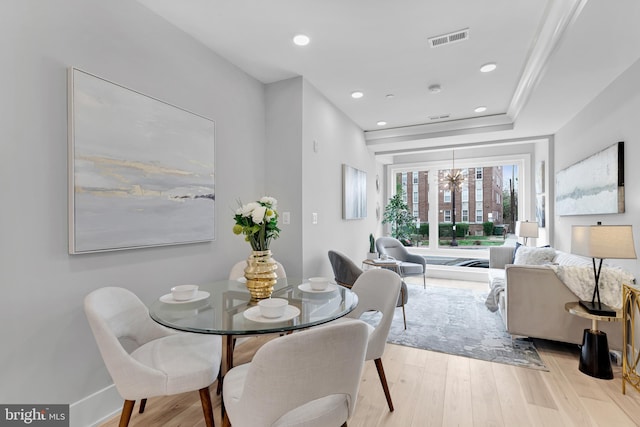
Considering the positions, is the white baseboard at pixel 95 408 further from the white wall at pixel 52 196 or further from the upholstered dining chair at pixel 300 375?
the upholstered dining chair at pixel 300 375

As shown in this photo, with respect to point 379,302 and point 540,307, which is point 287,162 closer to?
point 379,302

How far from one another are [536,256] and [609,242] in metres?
1.99

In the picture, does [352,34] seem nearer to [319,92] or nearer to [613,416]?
[319,92]

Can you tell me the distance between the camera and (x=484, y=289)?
16.6 feet

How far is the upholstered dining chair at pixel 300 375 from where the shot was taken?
1017mm

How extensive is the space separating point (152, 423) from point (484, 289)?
16.0 feet

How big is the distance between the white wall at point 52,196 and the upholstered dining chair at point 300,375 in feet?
3.97

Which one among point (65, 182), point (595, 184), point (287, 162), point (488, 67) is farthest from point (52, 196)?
point (595, 184)

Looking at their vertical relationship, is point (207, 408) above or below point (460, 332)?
above

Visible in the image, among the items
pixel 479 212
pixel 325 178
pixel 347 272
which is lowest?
pixel 347 272

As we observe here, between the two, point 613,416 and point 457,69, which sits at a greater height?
point 457,69

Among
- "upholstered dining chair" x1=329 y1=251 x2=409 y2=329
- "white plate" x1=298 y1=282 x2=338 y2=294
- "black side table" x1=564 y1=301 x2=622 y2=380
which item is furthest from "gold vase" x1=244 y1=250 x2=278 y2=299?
"black side table" x1=564 y1=301 x2=622 y2=380

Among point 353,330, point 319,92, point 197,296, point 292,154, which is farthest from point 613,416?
point 319,92

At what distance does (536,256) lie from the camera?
400cm
